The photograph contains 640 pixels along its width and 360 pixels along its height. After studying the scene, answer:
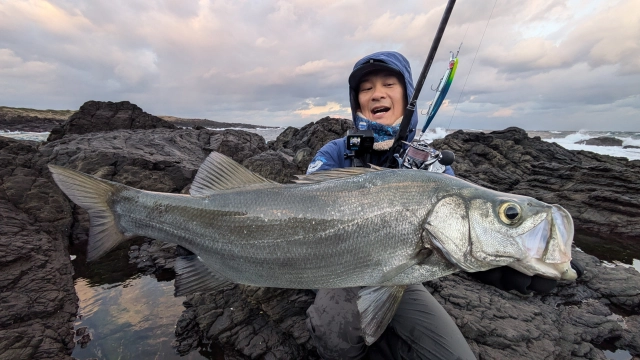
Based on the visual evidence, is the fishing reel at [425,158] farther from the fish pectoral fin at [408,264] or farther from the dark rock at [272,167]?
the dark rock at [272,167]

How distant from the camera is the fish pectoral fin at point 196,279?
276 cm

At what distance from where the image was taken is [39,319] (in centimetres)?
397

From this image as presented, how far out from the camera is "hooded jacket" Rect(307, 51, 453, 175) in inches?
162

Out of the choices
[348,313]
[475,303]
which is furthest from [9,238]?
[475,303]

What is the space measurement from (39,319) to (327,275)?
4163 millimetres

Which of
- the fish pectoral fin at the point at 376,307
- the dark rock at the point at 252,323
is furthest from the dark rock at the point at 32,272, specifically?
the fish pectoral fin at the point at 376,307

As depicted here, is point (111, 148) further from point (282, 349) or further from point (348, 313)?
point (348, 313)

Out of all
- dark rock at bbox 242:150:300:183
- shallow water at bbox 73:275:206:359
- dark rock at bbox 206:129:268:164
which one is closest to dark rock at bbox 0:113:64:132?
dark rock at bbox 206:129:268:164

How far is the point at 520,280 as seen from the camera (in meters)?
2.48

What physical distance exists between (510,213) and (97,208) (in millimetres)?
3421

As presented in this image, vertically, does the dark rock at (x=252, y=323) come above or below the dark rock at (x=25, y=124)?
below

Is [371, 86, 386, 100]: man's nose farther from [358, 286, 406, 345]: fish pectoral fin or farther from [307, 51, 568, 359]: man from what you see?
[358, 286, 406, 345]: fish pectoral fin

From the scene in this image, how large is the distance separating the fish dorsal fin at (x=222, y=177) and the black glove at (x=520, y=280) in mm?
2114

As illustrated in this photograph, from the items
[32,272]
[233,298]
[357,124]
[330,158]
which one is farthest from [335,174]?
[32,272]
